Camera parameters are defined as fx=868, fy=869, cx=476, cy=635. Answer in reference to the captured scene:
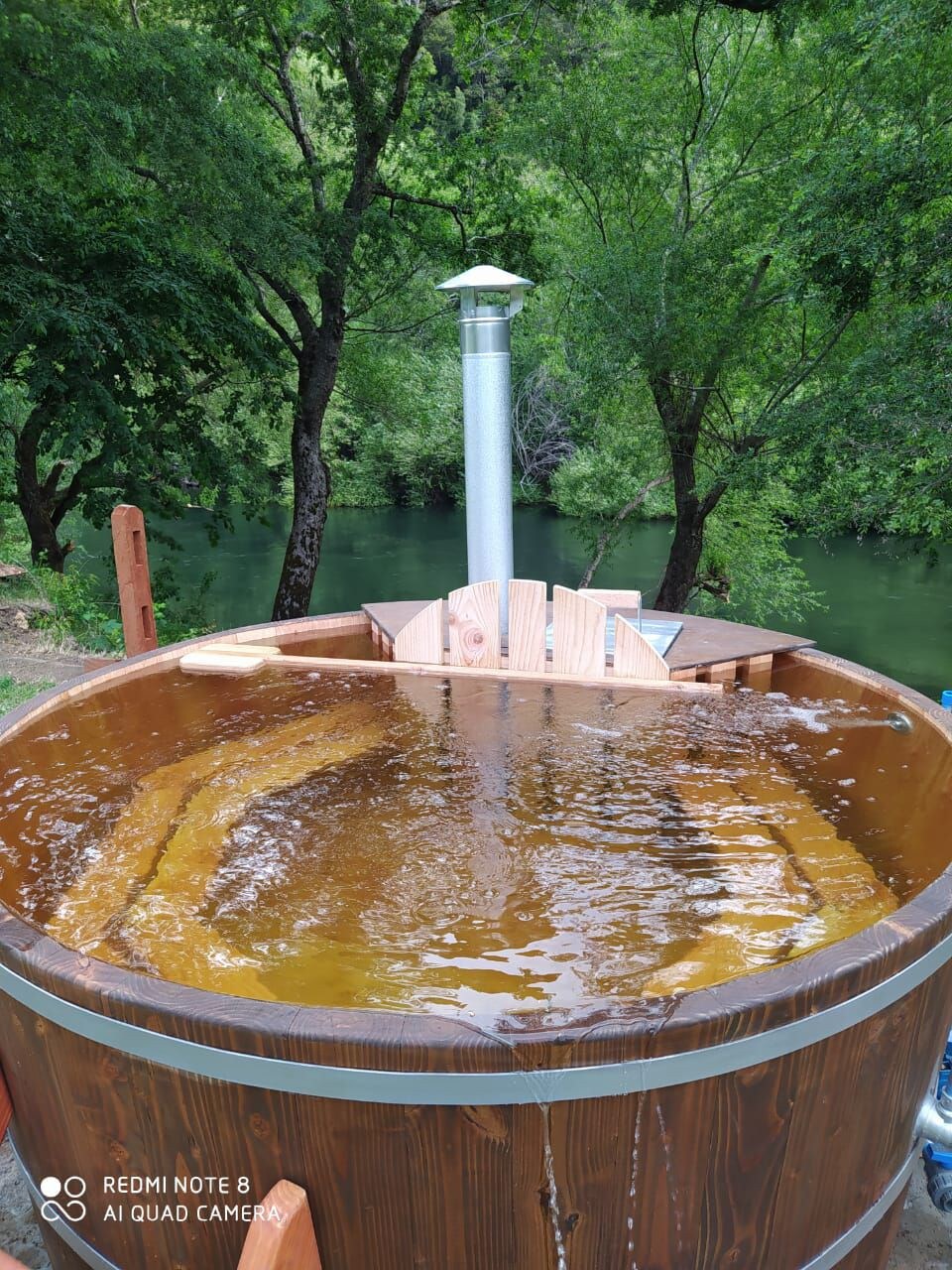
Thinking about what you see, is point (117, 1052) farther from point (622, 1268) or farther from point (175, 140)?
point (175, 140)

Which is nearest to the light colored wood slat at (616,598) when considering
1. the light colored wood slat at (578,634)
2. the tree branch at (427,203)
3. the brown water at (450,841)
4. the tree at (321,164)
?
the light colored wood slat at (578,634)

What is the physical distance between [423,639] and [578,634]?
1.95 feet

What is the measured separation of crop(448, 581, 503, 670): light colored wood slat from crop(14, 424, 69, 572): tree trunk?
26.4 ft

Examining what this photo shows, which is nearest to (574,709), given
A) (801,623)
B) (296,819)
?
(296,819)

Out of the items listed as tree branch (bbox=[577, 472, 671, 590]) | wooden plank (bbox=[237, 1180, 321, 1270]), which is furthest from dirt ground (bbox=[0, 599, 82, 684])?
tree branch (bbox=[577, 472, 671, 590])

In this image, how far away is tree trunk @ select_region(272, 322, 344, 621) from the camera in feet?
30.2

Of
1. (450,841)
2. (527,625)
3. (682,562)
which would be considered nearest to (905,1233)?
(450,841)

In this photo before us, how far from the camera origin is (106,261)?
23.8 feet

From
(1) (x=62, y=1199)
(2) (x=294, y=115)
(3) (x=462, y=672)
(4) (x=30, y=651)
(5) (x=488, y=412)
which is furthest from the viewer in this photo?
(2) (x=294, y=115)

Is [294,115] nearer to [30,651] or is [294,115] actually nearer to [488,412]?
[30,651]

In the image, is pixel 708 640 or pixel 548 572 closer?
pixel 708 640

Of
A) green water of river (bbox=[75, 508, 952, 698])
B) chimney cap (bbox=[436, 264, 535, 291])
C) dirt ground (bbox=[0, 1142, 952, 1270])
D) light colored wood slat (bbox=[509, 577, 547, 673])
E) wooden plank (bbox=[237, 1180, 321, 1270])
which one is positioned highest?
chimney cap (bbox=[436, 264, 535, 291])

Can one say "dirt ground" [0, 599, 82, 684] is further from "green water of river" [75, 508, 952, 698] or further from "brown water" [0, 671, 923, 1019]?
"green water of river" [75, 508, 952, 698]

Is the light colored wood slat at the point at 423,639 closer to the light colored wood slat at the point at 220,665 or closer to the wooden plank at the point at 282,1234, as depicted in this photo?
the light colored wood slat at the point at 220,665
